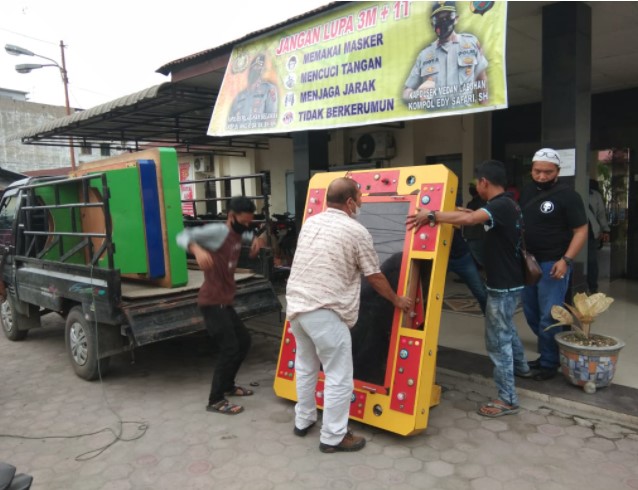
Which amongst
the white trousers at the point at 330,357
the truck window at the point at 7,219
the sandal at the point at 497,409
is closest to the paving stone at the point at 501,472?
the sandal at the point at 497,409

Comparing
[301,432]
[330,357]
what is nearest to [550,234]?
[330,357]

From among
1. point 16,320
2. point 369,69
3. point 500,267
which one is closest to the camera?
point 500,267

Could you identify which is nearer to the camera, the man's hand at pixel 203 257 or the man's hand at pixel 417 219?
the man's hand at pixel 417 219

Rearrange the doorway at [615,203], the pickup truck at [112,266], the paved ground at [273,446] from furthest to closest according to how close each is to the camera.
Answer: the doorway at [615,203] < the pickup truck at [112,266] < the paved ground at [273,446]

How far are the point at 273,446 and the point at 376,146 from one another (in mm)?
7797

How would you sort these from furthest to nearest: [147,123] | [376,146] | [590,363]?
[376,146], [147,123], [590,363]

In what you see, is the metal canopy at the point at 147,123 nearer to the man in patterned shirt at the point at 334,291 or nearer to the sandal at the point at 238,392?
the sandal at the point at 238,392

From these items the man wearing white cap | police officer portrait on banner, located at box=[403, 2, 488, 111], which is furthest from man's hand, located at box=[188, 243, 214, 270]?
the man wearing white cap

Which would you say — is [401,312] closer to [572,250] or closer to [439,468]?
[439,468]

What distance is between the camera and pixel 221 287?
3.75 meters

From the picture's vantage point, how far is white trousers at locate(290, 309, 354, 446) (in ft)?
9.78

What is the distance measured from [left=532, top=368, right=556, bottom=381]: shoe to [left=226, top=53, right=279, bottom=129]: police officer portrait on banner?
375 cm

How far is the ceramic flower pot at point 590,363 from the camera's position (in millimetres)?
3637

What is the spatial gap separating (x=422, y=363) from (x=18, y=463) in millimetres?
2760
